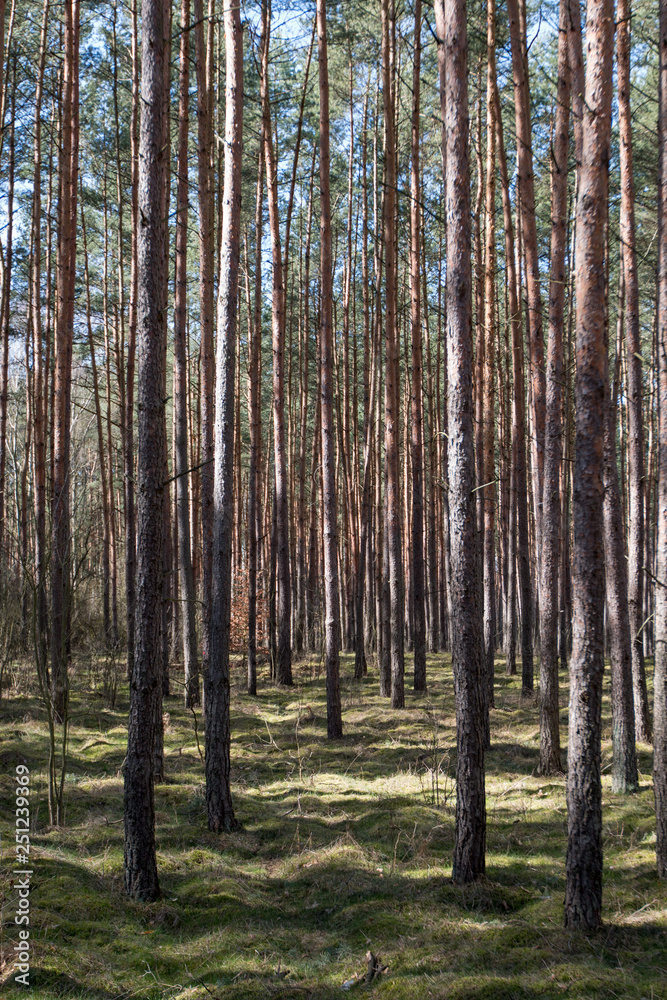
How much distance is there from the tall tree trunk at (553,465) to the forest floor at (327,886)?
25.0 inches

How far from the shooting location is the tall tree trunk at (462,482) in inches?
200

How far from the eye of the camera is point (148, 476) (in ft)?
16.6

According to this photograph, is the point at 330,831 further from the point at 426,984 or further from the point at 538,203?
the point at 538,203

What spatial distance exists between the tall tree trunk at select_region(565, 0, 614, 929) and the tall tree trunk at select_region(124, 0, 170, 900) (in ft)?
9.18

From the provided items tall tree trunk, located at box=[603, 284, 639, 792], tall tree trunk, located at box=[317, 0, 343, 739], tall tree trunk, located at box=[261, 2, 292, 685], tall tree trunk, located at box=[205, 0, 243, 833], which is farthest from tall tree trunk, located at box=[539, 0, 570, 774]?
tall tree trunk, located at box=[261, 2, 292, 685]

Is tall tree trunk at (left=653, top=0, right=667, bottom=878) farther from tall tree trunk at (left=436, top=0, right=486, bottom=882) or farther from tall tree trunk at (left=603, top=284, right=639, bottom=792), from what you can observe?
tall tree trunk at (left=603, top=284, right=639, bottom=792)

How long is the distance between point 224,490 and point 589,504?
11.0 ft

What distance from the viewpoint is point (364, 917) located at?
5.03 metres

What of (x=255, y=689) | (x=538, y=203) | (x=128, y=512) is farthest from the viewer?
(x=538, y=203)

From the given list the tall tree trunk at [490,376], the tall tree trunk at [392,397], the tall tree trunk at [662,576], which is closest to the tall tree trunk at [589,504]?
the tall tree trunk at [662,576]

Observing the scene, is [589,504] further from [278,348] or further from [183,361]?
[278,348]

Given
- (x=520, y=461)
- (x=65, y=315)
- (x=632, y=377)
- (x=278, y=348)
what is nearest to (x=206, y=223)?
(x=65, y=315)

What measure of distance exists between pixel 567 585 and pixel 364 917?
15018 millimetres

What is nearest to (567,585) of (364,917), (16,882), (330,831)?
(330,831)
